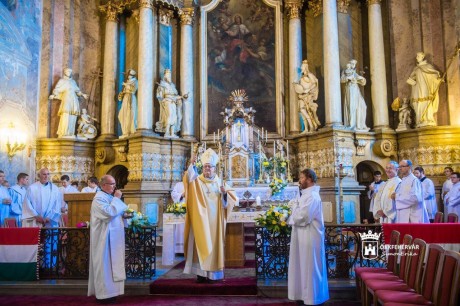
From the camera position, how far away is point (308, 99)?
12.7 meters

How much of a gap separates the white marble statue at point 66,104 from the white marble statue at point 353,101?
790cm

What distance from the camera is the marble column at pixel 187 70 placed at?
13570mm

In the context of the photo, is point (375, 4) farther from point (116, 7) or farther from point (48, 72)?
point (48, 72)

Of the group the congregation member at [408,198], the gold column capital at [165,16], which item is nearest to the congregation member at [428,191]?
the congregation member at [408,198]

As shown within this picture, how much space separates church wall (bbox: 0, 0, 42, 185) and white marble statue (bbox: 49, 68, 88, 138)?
25.6 inches

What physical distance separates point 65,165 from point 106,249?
25.5 feet

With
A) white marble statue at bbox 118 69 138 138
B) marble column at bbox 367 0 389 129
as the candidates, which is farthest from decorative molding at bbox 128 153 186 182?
marble column at bbox 367 0 389 129

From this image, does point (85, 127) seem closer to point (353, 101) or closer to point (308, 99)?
point (308, 99)

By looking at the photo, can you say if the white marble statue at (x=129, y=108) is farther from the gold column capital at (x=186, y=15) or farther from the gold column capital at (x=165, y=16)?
the gold column capital at (x=186, y=15)

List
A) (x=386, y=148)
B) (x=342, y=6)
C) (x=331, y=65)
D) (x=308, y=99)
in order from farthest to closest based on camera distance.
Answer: (x=342, y=6)
(x=308, y=99)
(x=331, y=65)
(x=386, y=148)

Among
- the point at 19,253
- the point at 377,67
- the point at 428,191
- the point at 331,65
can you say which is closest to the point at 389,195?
the point at 428,191

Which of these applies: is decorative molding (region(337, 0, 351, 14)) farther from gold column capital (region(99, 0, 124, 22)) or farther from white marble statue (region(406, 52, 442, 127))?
gold column capital (region(99, 0, 124, 22))

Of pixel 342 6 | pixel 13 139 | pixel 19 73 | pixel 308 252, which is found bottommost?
pixel 308 252

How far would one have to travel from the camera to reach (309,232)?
530 centimetres
